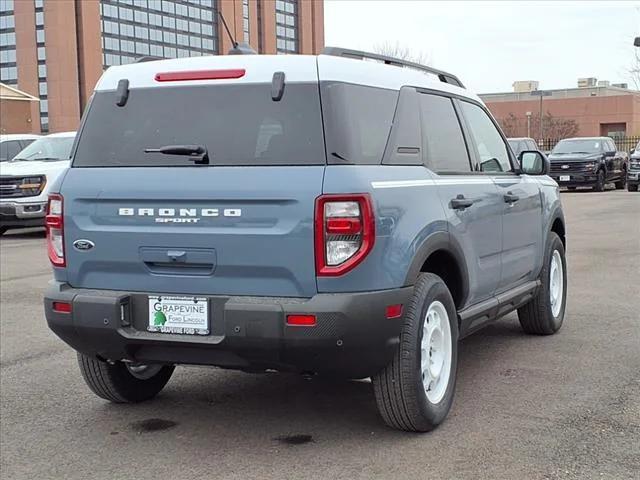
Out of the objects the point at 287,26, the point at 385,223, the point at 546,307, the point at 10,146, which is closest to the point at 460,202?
the point at 385,223

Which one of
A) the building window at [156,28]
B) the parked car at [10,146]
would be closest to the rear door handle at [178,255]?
the parked car at [10,146]

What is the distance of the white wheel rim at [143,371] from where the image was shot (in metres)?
5.23

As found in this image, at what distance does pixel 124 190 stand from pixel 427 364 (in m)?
1.86

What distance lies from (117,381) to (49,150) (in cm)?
1274

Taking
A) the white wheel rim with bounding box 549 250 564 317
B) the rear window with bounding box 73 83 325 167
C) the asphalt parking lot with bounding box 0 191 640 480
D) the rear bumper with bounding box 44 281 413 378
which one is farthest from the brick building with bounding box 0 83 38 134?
the rear bumper with bounding box 44 281 413 378

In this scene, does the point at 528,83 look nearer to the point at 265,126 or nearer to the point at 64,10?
the point at 64,10

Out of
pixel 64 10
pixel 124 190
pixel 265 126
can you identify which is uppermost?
pixel 64 10

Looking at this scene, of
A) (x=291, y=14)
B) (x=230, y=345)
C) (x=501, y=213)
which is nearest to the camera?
(x=230, y=345)

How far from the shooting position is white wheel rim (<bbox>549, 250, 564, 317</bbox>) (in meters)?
6.95

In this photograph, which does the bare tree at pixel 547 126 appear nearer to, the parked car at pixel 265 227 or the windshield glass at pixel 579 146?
the windshield glass at pixel 579 146

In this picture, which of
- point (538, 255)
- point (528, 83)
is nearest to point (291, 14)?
point (528, 83)

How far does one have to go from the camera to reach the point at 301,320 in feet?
13.0

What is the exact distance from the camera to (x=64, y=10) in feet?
259

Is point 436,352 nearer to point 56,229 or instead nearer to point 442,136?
point 442,136
